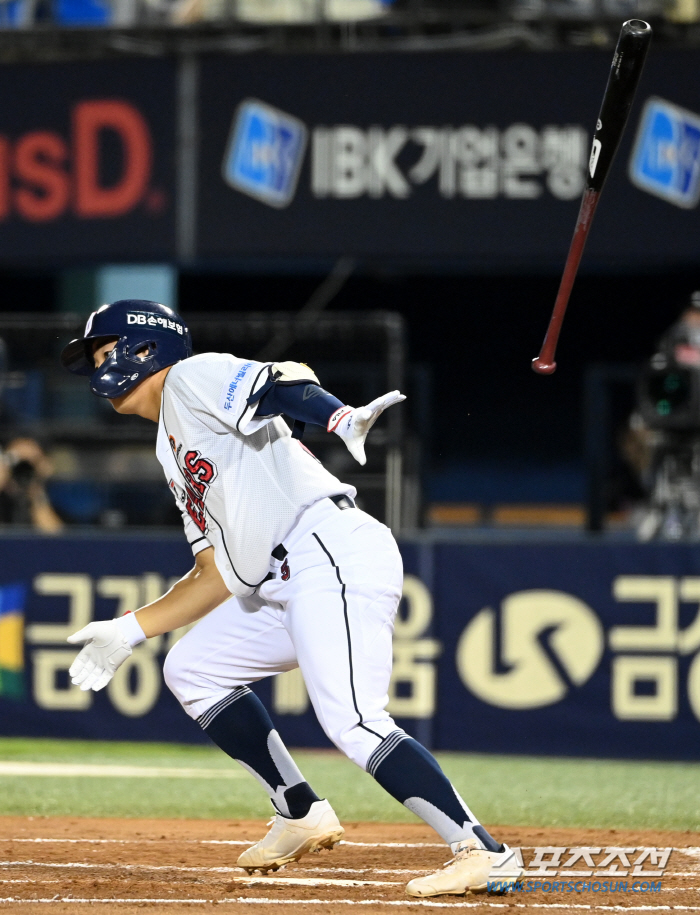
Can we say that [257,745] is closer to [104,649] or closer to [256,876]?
[256,876]

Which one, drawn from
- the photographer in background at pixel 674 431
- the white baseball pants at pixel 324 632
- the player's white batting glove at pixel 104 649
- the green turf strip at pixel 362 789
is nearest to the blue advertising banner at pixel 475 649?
the green turf strip at pixel 362 789

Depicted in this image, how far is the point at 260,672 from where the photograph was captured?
4.43 meters

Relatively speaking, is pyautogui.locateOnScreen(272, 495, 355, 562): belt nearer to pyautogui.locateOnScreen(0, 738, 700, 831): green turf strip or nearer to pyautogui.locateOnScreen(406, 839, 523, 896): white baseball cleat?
pyautogui.locateOnScreen(406, 839, 523, 896): white baseball cleat

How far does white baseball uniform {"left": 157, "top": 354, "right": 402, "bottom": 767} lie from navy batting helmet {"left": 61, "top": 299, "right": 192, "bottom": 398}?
111 millimetres

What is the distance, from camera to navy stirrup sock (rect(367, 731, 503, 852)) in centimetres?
395

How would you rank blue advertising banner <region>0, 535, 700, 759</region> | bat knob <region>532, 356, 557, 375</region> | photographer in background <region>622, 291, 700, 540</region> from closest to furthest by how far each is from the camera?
bat knob <region>532, 356, 557, 375</region>
blue advertising banner <region>0, 535, 700, 759</region>
photographer in background <region>622, 291, 700, 540</region>

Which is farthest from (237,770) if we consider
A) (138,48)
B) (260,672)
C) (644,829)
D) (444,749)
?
(138,48)

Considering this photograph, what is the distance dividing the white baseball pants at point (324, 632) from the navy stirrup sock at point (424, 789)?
5 centimetres

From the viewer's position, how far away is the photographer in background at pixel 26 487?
8523 mm

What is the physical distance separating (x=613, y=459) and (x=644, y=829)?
320 inches

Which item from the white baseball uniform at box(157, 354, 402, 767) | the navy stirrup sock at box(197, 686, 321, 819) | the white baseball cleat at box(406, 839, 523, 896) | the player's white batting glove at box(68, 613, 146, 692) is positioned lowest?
the white baseball cleat at box(406, 839, 523, 896)

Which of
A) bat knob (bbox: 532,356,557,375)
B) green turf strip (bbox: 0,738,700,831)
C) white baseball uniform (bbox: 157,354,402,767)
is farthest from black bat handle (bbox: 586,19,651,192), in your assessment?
green turf strip (bbox: 0,738,700,831)

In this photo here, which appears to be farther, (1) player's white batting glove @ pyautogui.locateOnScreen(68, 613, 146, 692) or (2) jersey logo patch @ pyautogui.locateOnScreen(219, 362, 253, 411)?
(1) player's white batting glove @ pyautogui.locateOnScreen(68, 613, 146, 692)

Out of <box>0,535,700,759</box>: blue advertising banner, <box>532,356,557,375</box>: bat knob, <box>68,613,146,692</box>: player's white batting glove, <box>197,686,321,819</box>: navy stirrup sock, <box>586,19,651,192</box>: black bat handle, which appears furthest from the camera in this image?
<box>0,535,700,759</box>: blue advertising banner
